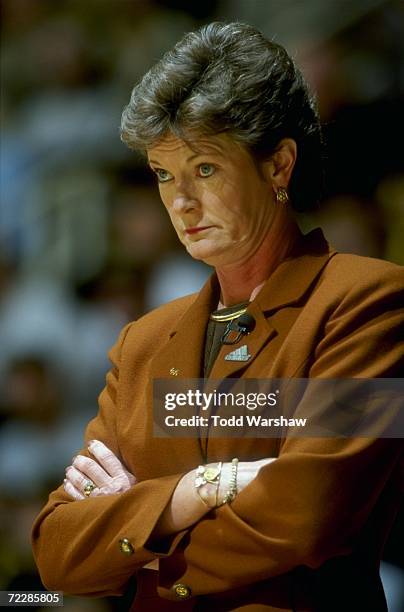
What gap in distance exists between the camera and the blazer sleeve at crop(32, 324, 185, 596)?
214 cm

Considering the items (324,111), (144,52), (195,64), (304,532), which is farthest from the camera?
(144,52)

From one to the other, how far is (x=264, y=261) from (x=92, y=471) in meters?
0.55

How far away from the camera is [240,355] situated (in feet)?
7.35

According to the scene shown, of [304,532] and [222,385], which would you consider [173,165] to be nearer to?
[222,385]

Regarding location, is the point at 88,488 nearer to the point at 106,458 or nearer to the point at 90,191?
the point at 106,458

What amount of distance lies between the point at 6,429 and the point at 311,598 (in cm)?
99

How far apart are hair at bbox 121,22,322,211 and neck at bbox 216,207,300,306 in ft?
0.19

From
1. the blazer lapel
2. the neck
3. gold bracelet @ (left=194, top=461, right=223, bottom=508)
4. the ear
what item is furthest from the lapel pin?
the ear

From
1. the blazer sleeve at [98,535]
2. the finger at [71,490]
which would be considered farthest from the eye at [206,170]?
the finger at [71,490]

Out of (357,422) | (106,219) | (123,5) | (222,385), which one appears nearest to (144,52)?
(123,5)

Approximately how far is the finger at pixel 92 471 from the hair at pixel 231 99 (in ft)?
2.14

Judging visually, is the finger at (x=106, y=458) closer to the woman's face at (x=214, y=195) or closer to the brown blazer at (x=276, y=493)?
the brown blazer at (x=276, y=493)

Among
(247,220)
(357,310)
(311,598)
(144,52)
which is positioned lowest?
(311,598)

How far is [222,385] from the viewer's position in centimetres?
225
